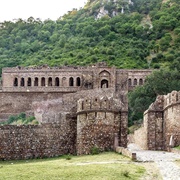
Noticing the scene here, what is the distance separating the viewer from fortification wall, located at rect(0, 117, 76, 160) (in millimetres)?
31359

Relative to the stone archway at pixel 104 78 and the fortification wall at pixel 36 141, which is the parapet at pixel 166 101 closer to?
the fortification wall at pixel 36 141

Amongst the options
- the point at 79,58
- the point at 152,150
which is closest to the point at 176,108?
the point at 152,150

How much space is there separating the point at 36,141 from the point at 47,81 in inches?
2535

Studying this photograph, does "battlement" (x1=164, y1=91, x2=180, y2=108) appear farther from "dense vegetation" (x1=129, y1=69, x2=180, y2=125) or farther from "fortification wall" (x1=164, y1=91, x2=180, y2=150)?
"dense vegetation" (x1=129, y1=69, x2=180, y2=125)

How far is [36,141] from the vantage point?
104 ft

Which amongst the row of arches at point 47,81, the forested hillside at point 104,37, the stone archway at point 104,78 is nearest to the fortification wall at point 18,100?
the row of arches at point 47,81

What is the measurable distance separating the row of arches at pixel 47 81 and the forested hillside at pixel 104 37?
1905 centimetres

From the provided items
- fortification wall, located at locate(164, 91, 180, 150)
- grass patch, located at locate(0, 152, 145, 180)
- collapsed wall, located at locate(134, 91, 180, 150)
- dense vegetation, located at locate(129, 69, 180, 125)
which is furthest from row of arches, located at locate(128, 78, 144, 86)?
grass patch, located at locate(0, 152, 145, 180)

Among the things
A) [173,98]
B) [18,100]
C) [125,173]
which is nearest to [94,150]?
[173,98]

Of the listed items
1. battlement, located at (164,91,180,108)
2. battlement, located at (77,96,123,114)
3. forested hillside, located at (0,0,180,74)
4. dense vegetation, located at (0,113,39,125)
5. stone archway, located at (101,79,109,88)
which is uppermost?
forested hillside, located at (0,0,180,74)

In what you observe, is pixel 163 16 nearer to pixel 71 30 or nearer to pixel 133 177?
pixel 71 30

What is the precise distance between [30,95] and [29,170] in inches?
2673

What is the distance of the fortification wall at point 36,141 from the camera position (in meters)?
31.4

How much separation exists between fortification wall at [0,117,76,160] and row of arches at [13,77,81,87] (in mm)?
62389
